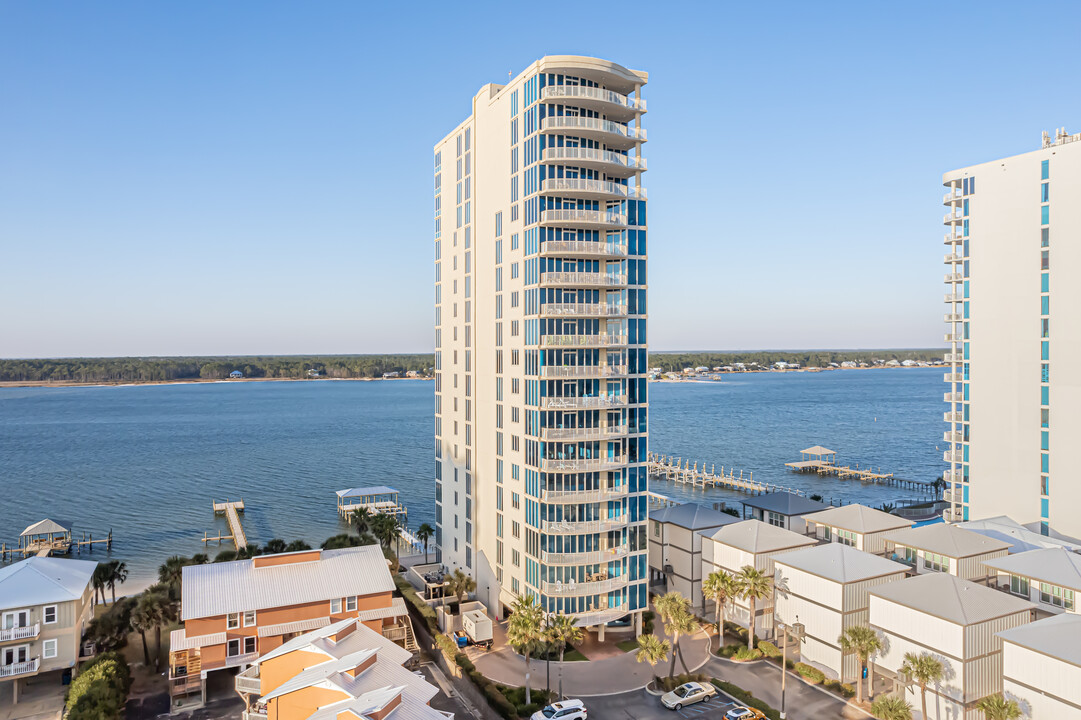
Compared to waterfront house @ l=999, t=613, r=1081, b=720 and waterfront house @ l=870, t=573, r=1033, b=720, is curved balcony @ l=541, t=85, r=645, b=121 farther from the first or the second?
waterfront house @ l=999, t=613, r=1081, b=720

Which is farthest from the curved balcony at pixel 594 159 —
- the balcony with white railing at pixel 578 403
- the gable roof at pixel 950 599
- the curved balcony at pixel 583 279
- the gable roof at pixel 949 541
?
the gable roof at pixel 949 541

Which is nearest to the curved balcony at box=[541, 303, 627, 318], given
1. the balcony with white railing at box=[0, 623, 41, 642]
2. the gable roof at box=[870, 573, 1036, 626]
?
the gable roof at box=[870, 573, 1036, 626]

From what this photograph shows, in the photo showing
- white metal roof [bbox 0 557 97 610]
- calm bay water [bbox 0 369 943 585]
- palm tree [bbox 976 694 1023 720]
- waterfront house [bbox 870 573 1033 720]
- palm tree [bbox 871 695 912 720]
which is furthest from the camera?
calm bay water [bbox 0 369 943 585]

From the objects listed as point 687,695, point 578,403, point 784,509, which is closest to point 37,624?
point 578,403

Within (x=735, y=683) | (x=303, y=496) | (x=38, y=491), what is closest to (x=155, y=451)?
(x=38, y=491)

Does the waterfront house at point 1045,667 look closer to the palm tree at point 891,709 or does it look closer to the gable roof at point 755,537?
the palm tree at point 891,709

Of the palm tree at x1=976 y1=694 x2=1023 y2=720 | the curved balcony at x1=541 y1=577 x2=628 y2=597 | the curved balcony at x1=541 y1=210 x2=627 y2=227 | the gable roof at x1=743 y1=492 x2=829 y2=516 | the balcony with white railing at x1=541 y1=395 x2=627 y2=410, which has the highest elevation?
the curved balcony at x1=541 y1=210 x2=627 y2=227
